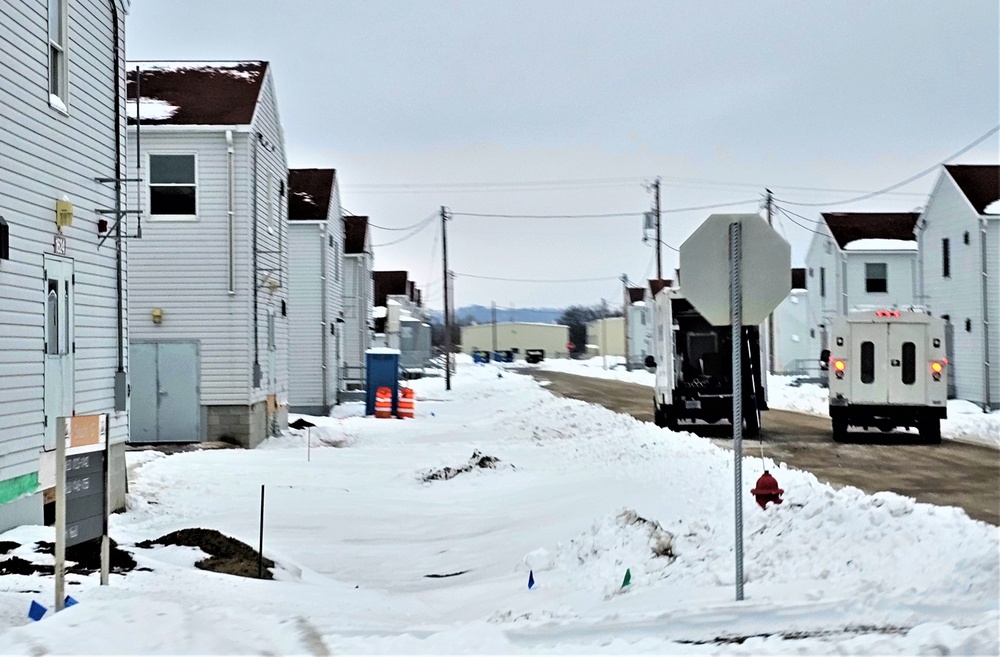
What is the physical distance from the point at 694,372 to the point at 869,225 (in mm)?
26500

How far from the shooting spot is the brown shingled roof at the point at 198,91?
23.9 metres

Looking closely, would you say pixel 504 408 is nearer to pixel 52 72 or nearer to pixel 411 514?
pixel 411 514

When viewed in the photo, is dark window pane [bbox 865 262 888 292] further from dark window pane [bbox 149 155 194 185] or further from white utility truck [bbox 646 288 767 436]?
dark window pane [bbox 149 155 194 185]

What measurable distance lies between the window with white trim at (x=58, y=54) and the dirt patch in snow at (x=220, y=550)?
18.3 feet

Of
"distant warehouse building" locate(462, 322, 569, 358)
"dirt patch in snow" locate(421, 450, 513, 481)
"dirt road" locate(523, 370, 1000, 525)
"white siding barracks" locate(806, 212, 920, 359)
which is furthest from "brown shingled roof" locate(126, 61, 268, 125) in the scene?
"distant warehouse building" locate(462, 322, 569, 358)

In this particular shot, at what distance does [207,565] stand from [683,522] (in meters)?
5.09

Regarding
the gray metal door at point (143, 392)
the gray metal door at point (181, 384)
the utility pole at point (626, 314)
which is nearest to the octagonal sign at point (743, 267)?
the gray metal door at point (181, 384)

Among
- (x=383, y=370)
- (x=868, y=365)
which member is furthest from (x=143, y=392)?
(x=868, y=365)

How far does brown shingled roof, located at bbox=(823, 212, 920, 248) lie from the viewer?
Answer: 47.6 meters

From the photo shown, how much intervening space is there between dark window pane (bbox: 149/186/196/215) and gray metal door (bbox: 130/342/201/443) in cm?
302

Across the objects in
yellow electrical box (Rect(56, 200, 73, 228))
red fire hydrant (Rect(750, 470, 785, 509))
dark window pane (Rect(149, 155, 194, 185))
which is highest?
dark window pane (Rect(149, 155, 194, 185))

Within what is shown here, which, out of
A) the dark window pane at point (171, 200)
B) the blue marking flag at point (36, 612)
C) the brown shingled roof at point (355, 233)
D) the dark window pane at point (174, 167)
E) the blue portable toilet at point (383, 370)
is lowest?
the blue marking flag at point (36, 612)

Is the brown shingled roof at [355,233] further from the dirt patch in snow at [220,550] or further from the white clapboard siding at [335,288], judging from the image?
the dirt patch in snow at [220,550]

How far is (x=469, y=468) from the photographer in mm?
19750
